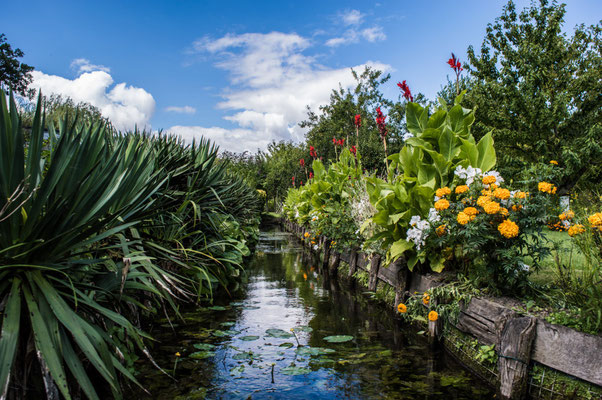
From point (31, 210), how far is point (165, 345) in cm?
222

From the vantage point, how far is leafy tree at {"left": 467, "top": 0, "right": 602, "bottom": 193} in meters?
17.1

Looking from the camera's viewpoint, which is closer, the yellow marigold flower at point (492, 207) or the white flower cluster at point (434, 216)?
the yellow marigold flower at point (492, 207)

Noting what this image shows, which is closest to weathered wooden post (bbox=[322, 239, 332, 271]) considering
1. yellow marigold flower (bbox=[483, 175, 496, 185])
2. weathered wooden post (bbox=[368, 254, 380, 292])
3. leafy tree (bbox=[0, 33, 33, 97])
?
weathered wooden post (bbox=[368, 254, 380, 292])

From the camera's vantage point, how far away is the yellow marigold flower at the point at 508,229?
9.54 feet

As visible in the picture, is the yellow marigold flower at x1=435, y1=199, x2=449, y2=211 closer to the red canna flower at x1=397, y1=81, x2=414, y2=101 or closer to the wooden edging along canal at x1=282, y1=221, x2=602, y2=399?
the wooden edging along canal at x1=282, y1=221, x2=602, y2=399

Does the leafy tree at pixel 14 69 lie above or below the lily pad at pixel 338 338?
above

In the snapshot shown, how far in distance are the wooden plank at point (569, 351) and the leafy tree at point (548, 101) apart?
52.0ft

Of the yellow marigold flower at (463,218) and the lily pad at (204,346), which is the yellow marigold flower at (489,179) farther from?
the lily pad at (204,346)

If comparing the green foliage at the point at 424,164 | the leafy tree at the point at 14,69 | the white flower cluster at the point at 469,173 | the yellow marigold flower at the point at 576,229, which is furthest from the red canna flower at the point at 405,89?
the leafy tree at the point at 14,69

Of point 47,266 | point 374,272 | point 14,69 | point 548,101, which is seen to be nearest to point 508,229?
point 47,266

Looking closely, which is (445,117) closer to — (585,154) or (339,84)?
(585,154)

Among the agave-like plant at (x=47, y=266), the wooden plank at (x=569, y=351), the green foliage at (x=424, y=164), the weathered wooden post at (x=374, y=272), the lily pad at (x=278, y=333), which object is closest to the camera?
the agave-like plant at (x=47, y=266)

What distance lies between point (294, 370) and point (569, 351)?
1.84 metres

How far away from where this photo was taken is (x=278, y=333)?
408 cm
